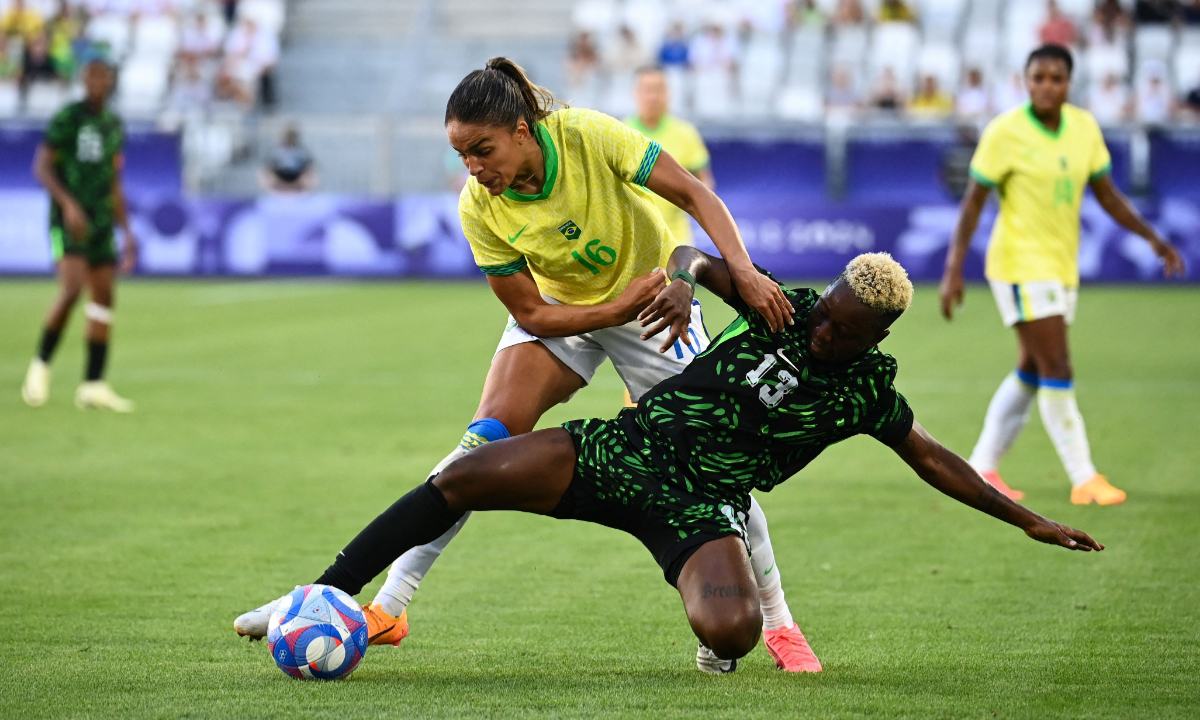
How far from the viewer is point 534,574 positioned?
605cm

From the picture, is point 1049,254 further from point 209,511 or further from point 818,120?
point 818,120

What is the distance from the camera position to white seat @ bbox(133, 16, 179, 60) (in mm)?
27688

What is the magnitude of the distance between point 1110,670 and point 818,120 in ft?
59.9

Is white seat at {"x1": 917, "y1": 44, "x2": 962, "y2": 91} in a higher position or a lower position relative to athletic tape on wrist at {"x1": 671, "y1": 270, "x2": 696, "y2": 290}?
lower

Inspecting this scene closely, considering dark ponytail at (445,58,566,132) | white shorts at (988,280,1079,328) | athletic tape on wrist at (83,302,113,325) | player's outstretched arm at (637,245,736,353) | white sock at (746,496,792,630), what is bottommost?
athletic tape on wrist at (83,302,113,325)

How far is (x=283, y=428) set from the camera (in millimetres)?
9906

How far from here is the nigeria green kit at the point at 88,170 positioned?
1094 centimetres

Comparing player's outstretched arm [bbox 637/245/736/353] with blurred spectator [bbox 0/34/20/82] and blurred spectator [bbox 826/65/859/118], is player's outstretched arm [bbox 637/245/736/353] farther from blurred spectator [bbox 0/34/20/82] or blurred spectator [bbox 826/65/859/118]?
blurred spectator [bbox 0/34/20/82]

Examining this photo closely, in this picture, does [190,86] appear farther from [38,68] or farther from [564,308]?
[564,308]

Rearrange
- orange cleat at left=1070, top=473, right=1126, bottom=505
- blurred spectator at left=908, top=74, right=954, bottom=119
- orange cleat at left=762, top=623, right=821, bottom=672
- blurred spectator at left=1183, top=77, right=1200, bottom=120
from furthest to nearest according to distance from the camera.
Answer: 1. blurred spectator at left=908, top=74, right=954, bottom=119
2. blurred spectator at left=1183, top=77, right=1200, bottom=120
3. orange cleat at left=1070, top=473, right=1126, bottom=505
4. orange cleat at left=762, top=623, right=821, bottom=672

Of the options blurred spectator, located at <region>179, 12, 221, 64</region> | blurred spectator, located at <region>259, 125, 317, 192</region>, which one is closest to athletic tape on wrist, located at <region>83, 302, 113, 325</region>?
blurred spectator, located at <region>259, 125, 317, 192</region>

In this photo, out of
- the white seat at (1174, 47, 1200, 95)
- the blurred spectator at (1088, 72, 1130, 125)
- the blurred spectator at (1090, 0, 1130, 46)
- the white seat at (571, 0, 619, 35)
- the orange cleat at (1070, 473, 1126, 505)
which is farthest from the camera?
the white seat at (571, 0, 619, 35)

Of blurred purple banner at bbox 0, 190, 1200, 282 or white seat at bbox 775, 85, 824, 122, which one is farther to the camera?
white seat at bbox 775, 85, 824, 122

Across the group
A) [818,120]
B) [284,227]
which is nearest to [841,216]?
[818,120]
